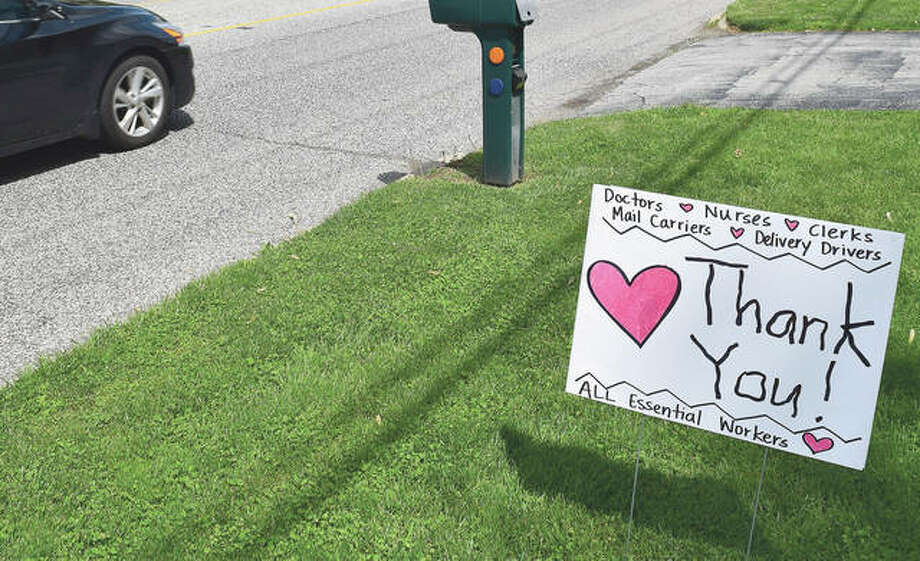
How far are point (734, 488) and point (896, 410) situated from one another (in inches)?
33.4

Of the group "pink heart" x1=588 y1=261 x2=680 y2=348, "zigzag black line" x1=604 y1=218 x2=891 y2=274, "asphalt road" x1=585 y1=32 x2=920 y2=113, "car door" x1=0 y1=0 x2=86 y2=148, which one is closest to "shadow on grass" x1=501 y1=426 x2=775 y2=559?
"pink heart" x1=588 y1=261 x2=680 y2=348

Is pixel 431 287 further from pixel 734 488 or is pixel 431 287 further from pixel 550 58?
pixel 550 58

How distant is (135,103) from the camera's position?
24.0 ft

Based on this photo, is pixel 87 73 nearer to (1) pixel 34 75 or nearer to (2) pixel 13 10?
(1) pixel 34 75

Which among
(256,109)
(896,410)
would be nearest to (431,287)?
(896,410)

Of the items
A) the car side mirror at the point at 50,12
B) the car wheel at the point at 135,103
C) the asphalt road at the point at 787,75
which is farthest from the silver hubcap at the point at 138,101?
the asphalt road at the point at 787,75

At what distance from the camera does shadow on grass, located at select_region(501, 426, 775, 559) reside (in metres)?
2.93

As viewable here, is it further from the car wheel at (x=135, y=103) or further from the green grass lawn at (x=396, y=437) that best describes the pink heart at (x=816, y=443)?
the car wheel at (x=135, y=103)

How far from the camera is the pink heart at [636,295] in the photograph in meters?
2.67

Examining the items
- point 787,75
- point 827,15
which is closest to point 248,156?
point 787,75

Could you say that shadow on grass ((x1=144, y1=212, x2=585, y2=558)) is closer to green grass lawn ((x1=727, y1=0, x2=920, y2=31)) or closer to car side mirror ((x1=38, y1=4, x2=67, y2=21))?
car side mirror ((x1=38, y1=4, x2=67, y2=21))

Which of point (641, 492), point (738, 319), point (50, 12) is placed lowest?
point (641, 492)

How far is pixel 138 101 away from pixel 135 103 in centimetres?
4

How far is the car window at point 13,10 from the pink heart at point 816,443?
6.28m
